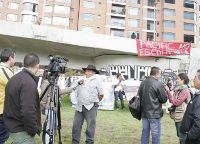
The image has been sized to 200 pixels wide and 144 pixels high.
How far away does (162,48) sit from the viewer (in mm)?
18781

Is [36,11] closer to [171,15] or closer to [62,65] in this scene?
[171,15]

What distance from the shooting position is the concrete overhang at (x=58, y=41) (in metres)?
17.5

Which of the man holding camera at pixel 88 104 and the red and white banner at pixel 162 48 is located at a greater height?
the red and white banner at pixel 162 48

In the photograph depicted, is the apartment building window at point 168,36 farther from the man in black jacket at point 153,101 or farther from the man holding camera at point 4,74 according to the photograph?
the man holding camera at point 4,74

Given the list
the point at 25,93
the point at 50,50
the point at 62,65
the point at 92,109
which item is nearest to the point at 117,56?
the point at 50,50

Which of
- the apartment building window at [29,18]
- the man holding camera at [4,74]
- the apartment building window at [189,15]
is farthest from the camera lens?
the apartment building window at [189,15]

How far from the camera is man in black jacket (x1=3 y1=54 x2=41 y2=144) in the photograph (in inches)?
155

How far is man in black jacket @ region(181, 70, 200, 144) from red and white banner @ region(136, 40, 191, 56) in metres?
14.2

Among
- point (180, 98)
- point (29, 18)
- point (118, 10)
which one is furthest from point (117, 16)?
point (180, 98)

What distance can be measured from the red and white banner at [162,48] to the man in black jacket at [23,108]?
1487cm

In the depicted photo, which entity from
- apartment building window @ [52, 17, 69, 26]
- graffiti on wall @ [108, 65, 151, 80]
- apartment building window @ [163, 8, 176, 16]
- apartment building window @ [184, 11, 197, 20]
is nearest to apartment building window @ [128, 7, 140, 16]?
apartment building window @ [163, 8, 176, 16]

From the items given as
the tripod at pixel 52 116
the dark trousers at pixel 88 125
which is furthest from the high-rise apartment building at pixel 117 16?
the tripod at pixel 52 116

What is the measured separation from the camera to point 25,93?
398 centimetres

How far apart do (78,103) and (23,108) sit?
3039 millimetres
